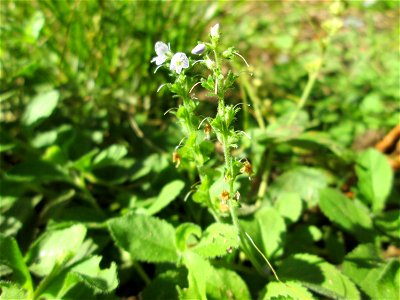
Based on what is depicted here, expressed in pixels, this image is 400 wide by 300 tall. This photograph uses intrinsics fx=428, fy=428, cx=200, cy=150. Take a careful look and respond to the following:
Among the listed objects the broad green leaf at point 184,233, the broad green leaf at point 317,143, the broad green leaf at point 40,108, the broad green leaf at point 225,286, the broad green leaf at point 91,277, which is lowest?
the broad green leaf at point 225,286

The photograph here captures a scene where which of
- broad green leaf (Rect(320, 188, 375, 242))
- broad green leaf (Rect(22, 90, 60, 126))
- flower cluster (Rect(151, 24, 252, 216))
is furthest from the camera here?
broad green leaf (Rect(22, 90, 60, 126))

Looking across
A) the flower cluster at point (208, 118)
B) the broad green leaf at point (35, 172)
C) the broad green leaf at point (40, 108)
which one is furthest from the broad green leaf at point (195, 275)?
the broad green leaf at point (40, 108)

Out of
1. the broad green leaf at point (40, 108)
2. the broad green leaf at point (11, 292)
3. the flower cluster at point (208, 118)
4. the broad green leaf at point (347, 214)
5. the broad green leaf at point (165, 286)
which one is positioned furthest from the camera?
the broad green leaf at point (40, 108)

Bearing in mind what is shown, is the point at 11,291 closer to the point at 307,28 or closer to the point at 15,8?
the point at 15,8

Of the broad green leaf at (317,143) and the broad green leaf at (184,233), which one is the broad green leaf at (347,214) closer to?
the broad green leaf at (317,143)

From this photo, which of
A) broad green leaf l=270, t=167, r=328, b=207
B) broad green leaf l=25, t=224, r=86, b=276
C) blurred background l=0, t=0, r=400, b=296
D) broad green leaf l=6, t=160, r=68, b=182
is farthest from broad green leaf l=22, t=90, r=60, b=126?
broad green leaf l=270, t=167, r=328, b=207

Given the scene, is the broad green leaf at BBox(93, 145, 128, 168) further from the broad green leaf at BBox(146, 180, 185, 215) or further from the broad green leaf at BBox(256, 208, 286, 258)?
the broad green leaf at BBox(256, 208, 286, 258)
